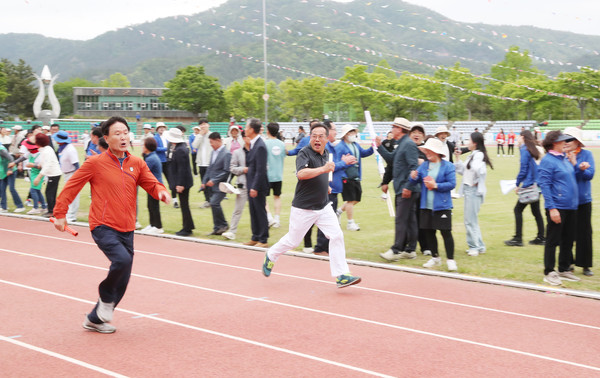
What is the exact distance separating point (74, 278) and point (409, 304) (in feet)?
14.7

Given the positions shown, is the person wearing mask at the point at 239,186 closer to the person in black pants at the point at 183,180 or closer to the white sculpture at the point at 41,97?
the person in black pants at the point at 183,180

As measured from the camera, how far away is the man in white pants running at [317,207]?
7.88m

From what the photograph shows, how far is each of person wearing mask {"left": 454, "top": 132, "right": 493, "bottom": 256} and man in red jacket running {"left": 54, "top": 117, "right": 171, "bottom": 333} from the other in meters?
5.72

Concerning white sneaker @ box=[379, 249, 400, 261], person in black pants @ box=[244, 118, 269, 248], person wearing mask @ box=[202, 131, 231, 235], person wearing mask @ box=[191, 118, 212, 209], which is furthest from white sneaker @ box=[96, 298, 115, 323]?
person wearing mask @ box=[191, 118, 212, 209]

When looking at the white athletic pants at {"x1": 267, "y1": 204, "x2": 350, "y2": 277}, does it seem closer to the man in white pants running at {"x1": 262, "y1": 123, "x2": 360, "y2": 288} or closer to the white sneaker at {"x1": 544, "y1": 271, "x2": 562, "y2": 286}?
the man in white pants running at {"x1": 262, "y1": 123, "x2": 360, "y2": 288}

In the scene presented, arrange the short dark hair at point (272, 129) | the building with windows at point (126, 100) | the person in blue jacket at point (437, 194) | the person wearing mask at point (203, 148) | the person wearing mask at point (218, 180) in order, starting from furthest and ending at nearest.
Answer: the building with windows at point (126, 100)
the person wearing mask at point (203, 148)
the person wearing mask at point (218, 180)
the short dark hair at point (272, 129)
the person in blue jacket at point (437, 194)

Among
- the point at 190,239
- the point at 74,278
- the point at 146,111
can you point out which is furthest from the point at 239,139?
the point at 146,111

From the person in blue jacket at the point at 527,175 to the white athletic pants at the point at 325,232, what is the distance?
4.29 meters

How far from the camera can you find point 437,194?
29.4ft

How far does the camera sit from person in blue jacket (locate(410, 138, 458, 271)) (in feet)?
29.2

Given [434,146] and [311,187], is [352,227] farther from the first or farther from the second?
[311,187]

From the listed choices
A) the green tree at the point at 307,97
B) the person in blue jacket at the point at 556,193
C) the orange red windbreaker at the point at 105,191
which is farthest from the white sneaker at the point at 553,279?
the green tree at the point at 307,97

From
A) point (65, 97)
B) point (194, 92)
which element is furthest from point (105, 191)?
point (65, 97)

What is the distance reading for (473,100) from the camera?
10438 centimetres
